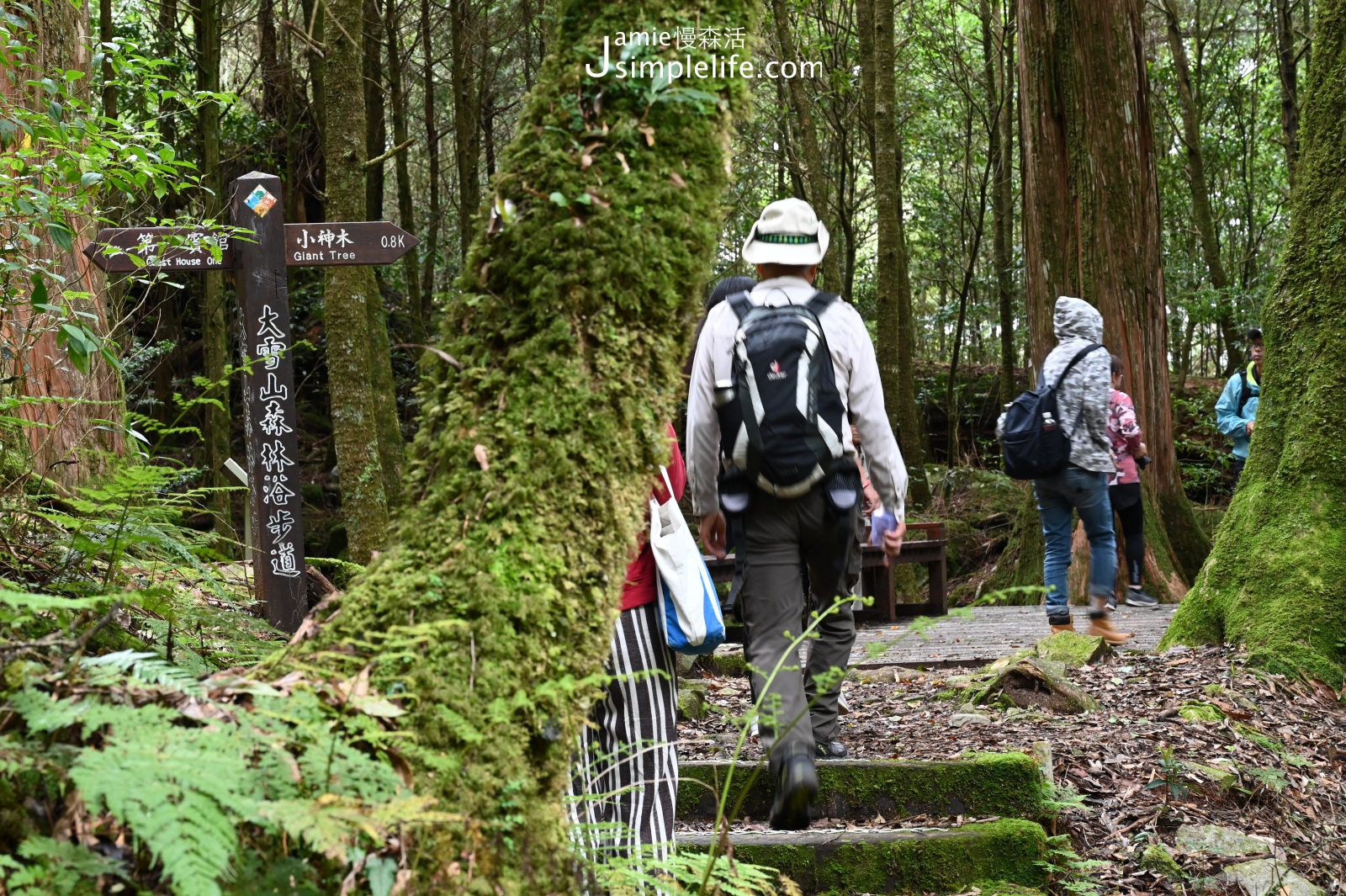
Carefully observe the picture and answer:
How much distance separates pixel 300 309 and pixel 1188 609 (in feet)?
52.9

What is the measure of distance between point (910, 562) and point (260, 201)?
25.9 feet

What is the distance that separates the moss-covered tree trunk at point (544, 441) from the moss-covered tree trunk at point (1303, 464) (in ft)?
17.4

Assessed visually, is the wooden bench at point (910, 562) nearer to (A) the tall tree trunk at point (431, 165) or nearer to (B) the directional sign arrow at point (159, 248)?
(B) the directional sign arrow at point (159, 248)

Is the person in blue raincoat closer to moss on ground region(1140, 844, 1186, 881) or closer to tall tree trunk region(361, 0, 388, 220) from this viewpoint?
moss on ground region(1140, 844, 1186, 881)

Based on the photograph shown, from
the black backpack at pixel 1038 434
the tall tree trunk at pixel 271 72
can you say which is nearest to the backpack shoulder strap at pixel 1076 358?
the black backpack at pixel 1038 434

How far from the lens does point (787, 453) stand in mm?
4254

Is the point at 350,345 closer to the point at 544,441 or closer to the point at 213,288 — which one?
the point at 544,441

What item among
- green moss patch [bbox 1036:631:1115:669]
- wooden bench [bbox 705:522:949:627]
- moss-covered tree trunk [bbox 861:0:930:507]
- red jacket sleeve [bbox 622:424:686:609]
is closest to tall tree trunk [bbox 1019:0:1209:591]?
wooden bench [bbox 705:522:949:627]

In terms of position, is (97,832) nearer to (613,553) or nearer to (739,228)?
(613,553)

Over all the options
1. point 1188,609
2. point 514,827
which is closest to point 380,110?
point 1188,609

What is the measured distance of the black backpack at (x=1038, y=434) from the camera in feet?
24.9

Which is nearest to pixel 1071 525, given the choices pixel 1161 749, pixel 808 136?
pixel 1161 749

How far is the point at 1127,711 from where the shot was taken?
5.85 meters

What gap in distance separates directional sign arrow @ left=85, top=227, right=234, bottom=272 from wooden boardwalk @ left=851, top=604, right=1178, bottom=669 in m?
4.64
